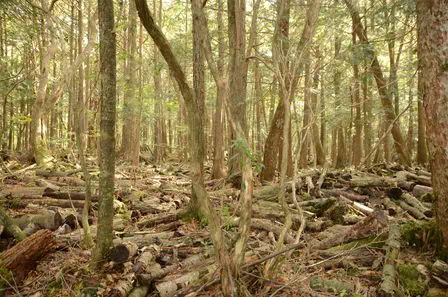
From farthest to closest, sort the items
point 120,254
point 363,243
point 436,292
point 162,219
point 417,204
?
point 417,204, point 162,219, point 363,243, point 120,254, point 436,292

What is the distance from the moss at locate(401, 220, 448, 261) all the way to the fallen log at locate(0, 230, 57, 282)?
4.84 m

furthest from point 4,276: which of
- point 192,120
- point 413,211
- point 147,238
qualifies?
point 413,211

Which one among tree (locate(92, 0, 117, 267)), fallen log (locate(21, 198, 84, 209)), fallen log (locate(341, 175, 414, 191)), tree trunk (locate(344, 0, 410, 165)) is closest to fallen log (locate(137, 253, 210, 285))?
tree (locate(92, 0, 117, 267))

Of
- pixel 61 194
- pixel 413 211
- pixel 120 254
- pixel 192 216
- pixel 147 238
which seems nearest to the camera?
pixel 120 254

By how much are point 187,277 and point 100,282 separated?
3.21 ft

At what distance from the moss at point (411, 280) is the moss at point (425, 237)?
1.53 feet

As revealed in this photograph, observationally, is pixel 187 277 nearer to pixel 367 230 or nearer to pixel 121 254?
pixel 121 254

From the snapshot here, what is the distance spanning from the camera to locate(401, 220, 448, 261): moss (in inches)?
194

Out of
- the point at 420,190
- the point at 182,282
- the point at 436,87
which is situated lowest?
the point at 182,282

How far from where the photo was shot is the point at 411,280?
4.58 m

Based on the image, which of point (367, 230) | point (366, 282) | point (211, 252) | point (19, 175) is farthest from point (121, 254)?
point (19, 175)

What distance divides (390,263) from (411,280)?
0.28 metres

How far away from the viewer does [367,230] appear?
5.63 m

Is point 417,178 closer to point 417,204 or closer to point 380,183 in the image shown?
point 380,183
